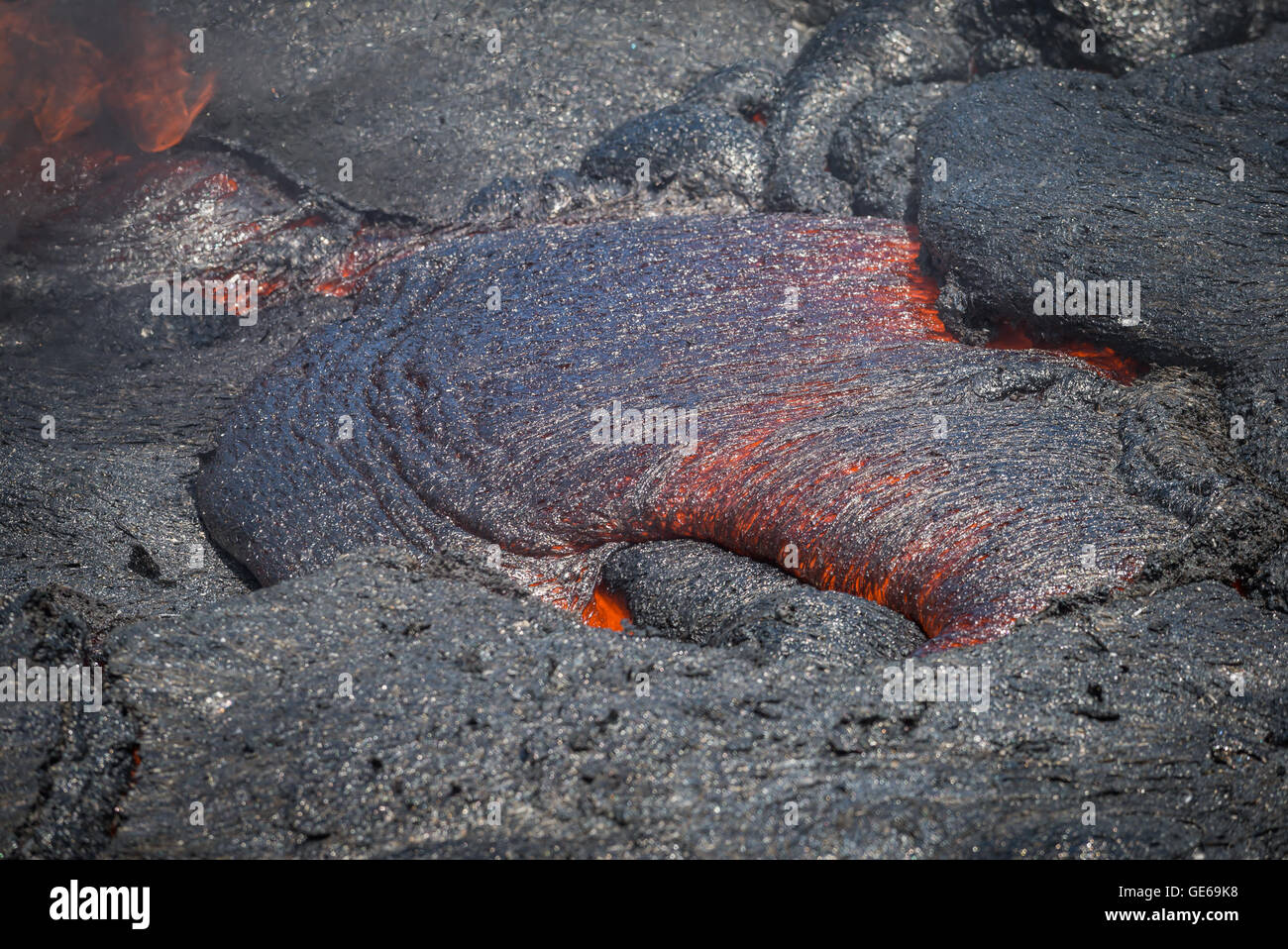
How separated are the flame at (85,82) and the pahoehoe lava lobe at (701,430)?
374 centimetres

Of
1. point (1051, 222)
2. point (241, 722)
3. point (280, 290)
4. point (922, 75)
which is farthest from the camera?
point (922, 75)

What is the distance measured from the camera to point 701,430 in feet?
19.2

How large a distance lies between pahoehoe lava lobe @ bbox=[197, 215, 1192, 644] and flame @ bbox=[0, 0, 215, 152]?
3.74 m

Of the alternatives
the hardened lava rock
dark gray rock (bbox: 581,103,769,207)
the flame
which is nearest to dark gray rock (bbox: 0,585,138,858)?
dark gray rock (bbox: 581,103,769,207)

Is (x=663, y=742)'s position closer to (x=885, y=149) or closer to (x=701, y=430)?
(x=701, y=430)

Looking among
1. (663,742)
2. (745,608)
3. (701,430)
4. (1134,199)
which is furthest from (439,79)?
(663,742)

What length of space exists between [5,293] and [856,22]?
25.9 feet

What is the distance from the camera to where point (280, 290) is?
8.13m

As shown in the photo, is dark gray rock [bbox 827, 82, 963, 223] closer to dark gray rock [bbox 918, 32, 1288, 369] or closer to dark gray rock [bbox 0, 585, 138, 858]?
dark gray rock [bbox 918, 32, 1288, 369]

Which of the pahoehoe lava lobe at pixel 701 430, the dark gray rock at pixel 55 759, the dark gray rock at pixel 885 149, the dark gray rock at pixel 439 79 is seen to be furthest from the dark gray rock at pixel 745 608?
the dark gray rock at pixel 439 79

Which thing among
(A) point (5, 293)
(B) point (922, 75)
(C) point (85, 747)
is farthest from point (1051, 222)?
(A) point (5, 293)

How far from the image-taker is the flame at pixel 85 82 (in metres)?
9.29

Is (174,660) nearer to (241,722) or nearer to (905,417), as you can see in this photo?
(241,722)

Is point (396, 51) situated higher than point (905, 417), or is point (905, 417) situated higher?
point (396, 51)
